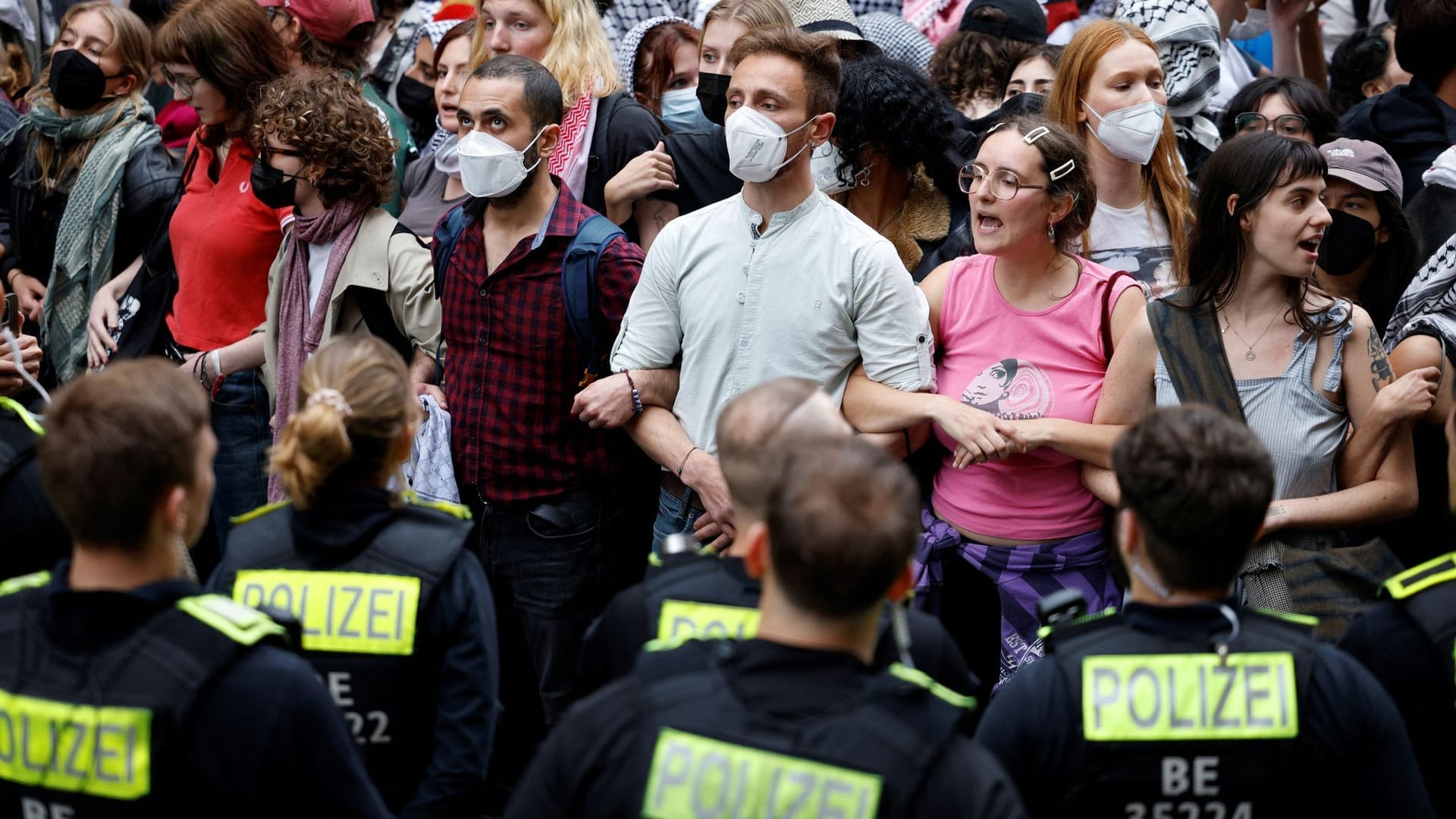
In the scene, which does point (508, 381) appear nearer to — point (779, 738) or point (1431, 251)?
point (779, 738)

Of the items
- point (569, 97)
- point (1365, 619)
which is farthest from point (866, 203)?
point (1365, 619)

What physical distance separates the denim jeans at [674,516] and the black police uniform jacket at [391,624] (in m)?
1.27

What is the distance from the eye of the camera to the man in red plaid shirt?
14.2 ft

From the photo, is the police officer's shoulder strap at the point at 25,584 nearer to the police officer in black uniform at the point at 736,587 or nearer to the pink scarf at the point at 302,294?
the police officer in black uniform at the point at 736,587

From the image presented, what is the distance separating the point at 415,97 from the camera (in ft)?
21.7

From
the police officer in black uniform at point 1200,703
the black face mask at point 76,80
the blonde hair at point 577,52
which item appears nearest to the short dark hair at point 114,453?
the police officer in black uniform at point 1200,703

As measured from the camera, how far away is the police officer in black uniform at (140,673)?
91.8 inches

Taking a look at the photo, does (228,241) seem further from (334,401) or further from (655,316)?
(334,401)

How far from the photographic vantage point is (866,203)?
473 cm

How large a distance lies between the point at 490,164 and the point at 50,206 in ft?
9.44

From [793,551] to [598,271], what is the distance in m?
2.30

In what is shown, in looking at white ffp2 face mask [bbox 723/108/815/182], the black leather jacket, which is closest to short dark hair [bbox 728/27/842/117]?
white ffp2 face mask [bbox 723/108/815/182]

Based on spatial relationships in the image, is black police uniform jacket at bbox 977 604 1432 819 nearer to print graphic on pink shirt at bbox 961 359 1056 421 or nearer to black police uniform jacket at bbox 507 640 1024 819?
black police uniform jacket at bbox 507 640 1024 819

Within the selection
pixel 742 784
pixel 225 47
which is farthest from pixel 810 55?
pixel 742 784
